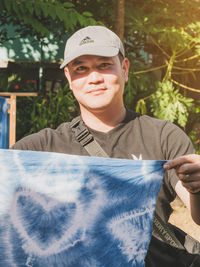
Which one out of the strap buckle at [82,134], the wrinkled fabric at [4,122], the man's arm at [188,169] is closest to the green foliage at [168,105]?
the wrinkled fabric at [4,122]

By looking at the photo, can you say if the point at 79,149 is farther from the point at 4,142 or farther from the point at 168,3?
the point at 168,3

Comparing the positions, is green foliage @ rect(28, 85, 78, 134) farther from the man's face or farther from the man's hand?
the man's hand

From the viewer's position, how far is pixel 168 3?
763 cm

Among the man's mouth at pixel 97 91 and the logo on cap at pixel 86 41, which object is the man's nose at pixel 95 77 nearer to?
the man's mouth at pixel 97 91

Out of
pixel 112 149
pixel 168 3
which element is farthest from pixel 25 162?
pixel 168 3

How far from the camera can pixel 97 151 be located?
1.77 meters

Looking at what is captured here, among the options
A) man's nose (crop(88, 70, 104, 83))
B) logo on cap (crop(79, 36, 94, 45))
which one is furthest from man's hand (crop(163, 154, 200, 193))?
logo on cap (crop(79, 36, 94, 45))

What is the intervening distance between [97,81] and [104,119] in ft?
0.71

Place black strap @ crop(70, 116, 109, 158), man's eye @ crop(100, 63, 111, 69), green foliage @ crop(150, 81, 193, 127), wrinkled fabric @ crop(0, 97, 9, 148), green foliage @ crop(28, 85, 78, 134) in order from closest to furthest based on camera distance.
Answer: black strap @ crop(70, 116, 109, 158), man's eye @ crop(100, 63, 111, 69), wrinkled fabric @ crop(0, 97, 9, 148), green foliage @ crop(150, 81, 193, 127), green foliage @ crop(28, 85, 78, 134)

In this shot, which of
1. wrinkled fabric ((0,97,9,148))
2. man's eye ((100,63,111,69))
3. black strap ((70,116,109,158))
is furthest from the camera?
wrinkled fabric ((0,97,9,148))

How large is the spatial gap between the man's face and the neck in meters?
0.04

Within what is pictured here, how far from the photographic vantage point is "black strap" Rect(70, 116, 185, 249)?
1652mm

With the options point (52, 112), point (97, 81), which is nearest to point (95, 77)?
point (97, 81)

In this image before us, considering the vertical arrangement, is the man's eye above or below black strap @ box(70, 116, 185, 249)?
above
